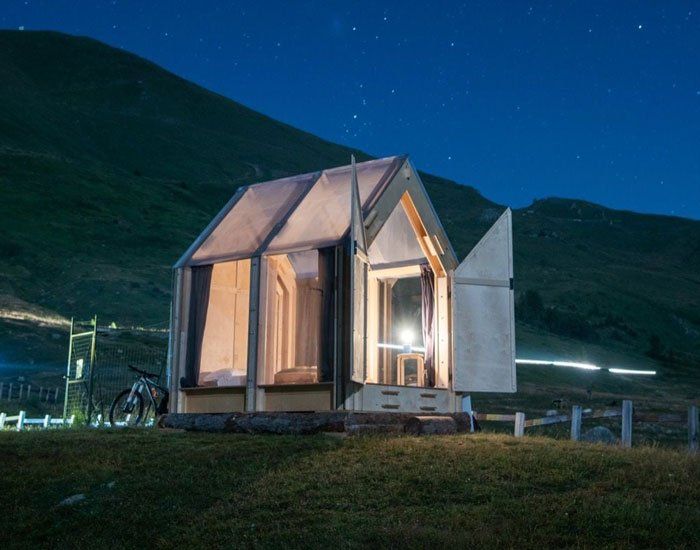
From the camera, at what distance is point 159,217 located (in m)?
70.8

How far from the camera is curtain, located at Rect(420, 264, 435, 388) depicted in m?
14.6

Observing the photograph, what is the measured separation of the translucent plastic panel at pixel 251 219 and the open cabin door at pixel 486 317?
299cm

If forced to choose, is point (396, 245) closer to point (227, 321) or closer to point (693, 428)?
point (227, 321)

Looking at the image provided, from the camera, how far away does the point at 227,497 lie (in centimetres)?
857

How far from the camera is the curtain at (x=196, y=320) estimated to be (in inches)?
542

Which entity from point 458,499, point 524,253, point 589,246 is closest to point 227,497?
point 458,499

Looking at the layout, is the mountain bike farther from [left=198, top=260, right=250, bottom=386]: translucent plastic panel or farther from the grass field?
the grass field

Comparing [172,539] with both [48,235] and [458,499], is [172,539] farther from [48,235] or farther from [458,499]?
[48,235]

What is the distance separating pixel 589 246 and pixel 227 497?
109699 mm

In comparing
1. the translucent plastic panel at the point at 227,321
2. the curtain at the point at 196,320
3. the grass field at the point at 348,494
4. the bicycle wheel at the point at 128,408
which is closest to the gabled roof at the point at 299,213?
the curtain at the point at 196,320

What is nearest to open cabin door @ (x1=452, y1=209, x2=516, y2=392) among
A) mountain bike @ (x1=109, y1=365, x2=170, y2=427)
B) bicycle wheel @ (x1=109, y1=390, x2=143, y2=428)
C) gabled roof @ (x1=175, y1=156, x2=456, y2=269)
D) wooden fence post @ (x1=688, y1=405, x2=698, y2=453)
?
gabled roof @ (x1=175, y1=156, x2=456, y2=269)

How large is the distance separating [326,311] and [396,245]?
3.68 m

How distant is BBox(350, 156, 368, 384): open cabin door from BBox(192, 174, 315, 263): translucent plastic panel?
6.53ft

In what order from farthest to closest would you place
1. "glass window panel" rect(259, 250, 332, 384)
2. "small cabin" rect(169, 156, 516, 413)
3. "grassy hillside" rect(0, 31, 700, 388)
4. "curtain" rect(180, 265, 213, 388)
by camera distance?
"grassy hillside" rect(0, 31, 700, 388) → "curtain" rect(180, 265, 213, 388) → "glass window panel" rect(259, 250, 332, 384) → "small cabin" rect(169, 156, 516, 413)
